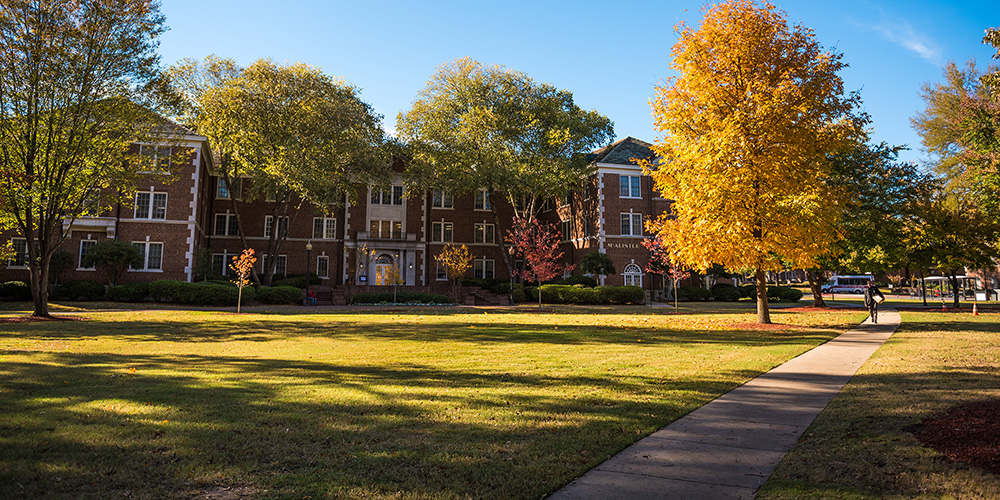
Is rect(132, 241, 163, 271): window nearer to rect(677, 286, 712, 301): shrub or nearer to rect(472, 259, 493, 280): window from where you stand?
rect(472, 259, 493, 280): window

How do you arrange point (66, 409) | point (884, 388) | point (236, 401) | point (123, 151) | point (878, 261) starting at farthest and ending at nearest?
point (878, 261)
point (123, 151)
point (884, 388)
point (236, 401)
point (66, 409)

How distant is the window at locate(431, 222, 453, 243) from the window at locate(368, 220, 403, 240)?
3.01 meters

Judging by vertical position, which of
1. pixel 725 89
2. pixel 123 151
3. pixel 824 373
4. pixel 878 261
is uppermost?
pixel 725 89

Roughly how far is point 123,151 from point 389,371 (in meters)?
17.1

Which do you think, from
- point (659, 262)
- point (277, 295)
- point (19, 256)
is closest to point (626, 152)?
point (659, 262)

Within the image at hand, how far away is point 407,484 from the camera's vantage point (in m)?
3.64

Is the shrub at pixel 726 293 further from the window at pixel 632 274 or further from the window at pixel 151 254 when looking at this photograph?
the window at pixel 151 254

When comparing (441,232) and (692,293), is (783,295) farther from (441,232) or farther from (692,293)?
(441,232)

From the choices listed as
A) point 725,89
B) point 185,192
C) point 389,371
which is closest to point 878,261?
point 725,89

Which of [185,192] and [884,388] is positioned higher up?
[185,192]

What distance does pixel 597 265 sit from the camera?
124ft

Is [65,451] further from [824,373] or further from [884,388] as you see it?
[824,373]

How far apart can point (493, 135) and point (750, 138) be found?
2429 centimetres

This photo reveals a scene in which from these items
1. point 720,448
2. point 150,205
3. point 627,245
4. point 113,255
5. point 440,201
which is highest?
point 440,201
